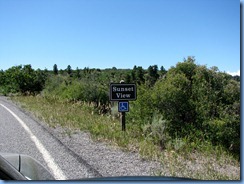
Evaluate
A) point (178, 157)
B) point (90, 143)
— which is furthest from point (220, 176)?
point (90, 143)

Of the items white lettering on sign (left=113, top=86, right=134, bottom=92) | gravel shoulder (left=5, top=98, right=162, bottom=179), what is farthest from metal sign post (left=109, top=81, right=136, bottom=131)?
gravel shoulder (left=5, top=98, right=162, bottom=179)

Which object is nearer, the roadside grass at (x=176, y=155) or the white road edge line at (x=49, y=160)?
the white road edge line at (x=49, y=160)

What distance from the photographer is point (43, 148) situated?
488cm

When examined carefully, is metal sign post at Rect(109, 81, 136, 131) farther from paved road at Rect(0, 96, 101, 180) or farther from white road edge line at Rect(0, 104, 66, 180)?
white road edge line at Rect(0, 104, 66, 180)

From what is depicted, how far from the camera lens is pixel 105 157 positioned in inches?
171

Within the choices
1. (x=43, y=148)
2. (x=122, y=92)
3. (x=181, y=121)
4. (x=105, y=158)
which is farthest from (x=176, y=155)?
(x=181, y=121)

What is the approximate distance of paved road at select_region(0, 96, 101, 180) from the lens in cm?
364

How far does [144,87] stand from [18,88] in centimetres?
1494

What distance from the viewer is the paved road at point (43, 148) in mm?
3640

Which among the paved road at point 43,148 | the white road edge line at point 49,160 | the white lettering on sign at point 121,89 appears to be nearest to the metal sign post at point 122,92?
the white lettering on sign at point 121,89

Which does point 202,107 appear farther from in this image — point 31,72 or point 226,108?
point 31,72

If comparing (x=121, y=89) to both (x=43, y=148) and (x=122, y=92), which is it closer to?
(x=122, y=92)

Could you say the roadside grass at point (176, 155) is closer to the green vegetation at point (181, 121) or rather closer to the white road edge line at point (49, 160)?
the green vegetation at point (181, 121)

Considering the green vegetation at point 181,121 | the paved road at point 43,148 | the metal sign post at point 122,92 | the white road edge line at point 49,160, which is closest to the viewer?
the white road edge line at point 49,160
